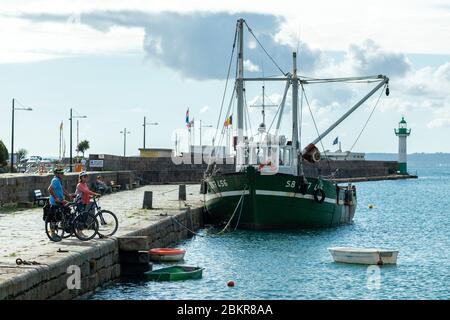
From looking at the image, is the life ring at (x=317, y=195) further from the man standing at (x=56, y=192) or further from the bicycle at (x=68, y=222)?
the man standing at (x=56, y=192)

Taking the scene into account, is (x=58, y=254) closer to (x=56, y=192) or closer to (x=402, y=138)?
(x=56, y=192)

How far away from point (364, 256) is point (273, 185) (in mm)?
9543

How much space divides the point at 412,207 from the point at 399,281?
1894 inches

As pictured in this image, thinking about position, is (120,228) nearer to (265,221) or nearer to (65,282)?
(65,282)

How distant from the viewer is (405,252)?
3391 cm

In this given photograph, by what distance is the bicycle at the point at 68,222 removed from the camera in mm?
21828

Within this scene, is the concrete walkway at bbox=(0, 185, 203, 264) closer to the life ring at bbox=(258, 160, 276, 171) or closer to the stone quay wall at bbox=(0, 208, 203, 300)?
the stone quay wall at bbox=(0, 208, 203, 300)

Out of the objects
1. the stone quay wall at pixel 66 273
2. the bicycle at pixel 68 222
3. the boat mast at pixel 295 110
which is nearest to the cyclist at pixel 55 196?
the bicycle at pixel 68 222

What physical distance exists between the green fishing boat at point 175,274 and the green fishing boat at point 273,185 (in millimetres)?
13051

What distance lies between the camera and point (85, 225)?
22125 mm

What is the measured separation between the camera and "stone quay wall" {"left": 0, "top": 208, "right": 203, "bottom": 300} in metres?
15.7

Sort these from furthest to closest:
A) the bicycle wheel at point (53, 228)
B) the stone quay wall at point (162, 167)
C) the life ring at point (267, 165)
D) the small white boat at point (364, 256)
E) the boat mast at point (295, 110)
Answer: the stone quay wall at point (162, 167)
the boat mast at point (295, 110)
the life ring at point (267, 165)
the small white boat at point (364, 256)
the bicycle wheel at point (53, 228)

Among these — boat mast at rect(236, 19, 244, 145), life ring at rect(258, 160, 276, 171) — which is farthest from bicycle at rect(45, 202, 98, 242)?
boat mast at rect(236, 19, 244, 145)
